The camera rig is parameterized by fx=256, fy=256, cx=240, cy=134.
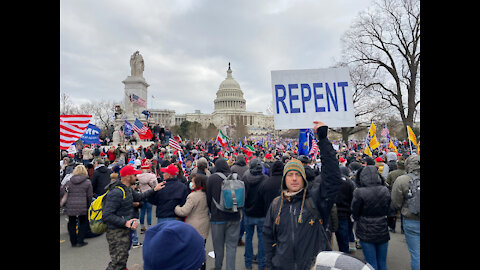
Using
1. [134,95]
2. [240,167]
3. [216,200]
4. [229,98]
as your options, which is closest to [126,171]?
[216,200]

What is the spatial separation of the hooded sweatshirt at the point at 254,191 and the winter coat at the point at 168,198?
112 centimetres

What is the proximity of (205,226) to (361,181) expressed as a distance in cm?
247

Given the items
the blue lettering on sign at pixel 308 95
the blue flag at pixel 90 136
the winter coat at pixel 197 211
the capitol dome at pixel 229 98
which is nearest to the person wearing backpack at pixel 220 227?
the winter coat at pixel 197 211

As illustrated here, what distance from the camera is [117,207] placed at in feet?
11.4

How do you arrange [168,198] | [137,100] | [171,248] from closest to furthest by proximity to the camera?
[171,248]
[168,198]
[137,100]

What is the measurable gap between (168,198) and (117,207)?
3.11 ft

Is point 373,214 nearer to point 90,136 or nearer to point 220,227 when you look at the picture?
point 220,227

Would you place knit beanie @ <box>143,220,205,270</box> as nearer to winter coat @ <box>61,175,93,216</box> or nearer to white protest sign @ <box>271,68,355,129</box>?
white protest sign @ <box>271,68,355,129</box>
